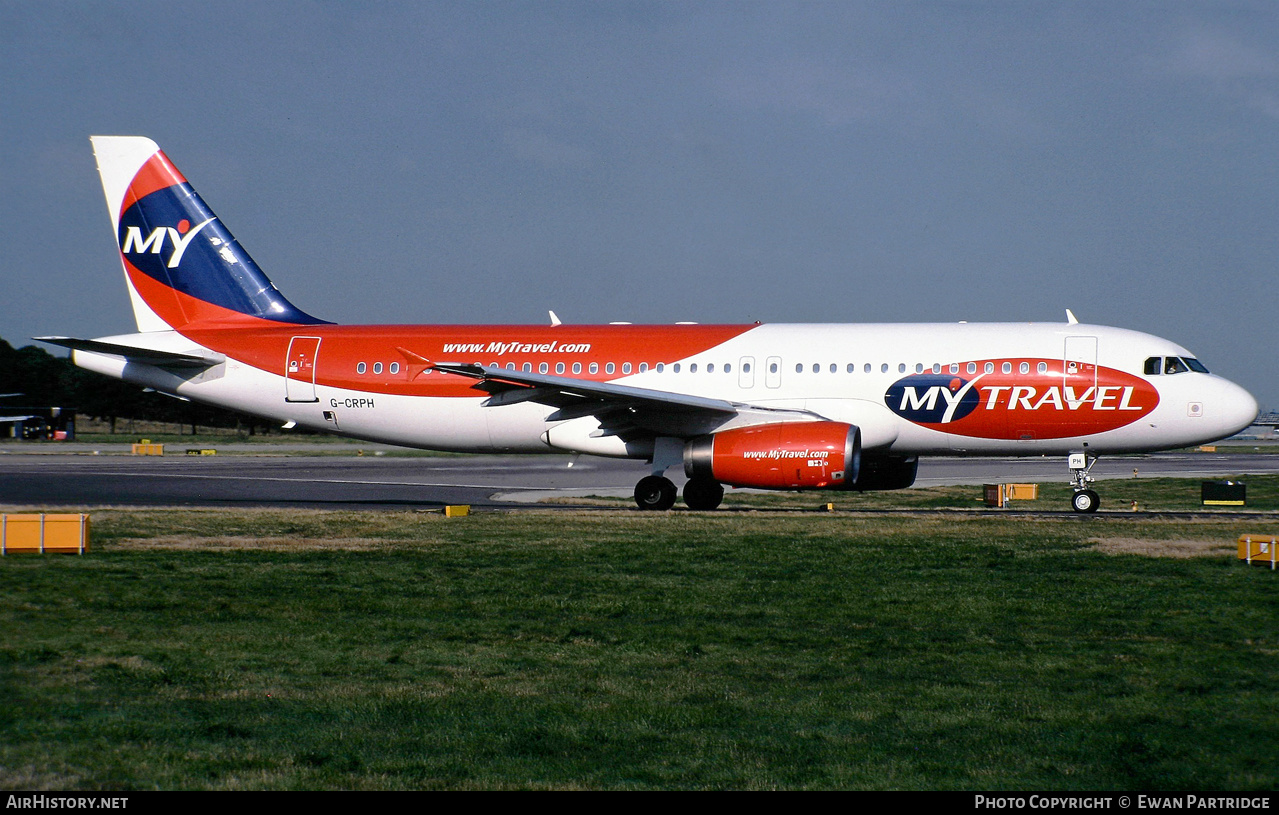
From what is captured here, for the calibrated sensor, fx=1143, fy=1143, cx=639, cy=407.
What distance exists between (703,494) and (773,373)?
2985 mm

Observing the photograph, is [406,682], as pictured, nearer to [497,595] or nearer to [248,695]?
[248,695]

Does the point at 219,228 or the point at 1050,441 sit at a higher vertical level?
the point at 219,228

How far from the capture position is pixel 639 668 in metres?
8.88

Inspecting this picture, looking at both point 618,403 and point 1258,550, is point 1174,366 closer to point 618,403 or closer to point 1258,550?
point 1258,550

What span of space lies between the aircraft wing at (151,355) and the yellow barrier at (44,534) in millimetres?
9830

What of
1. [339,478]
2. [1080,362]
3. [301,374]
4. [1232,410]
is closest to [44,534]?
[301,374]

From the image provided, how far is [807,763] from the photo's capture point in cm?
643

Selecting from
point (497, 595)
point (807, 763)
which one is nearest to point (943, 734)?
point (807, 763)

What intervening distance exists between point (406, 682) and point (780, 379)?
1620 cm

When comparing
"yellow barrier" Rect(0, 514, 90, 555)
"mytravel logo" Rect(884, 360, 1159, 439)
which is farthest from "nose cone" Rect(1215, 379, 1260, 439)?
"yellow barrier" Rect(0, 514, 90, 555)

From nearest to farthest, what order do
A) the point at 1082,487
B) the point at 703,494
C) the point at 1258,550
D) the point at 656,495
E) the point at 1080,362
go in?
the point at 1258,550
the point at 1080,362
the point at 656,495
the point at 1082,487
the point at 703,494

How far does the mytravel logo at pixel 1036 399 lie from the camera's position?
22.6 meters

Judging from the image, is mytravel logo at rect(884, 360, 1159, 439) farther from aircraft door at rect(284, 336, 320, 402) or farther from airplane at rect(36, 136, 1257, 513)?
aircraft door at rect(284, 336, 320, 402)

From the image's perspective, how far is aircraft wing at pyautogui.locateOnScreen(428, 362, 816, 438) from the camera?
2175 cm
